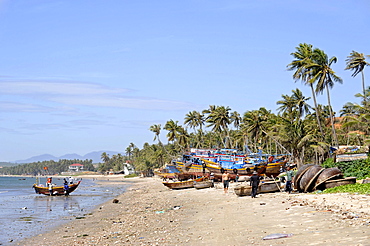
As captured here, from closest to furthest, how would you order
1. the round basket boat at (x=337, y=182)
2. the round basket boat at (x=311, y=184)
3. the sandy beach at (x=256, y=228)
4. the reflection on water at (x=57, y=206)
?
the sandy beach at (x=256, y=228), the round basket boat at (x=337, y=182), the round basket boat at (x=311, y=184), the reflection on water at (x=57, y=206)

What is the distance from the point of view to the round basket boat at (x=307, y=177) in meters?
22.0

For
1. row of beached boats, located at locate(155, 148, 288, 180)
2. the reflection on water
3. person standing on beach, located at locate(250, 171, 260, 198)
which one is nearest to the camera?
person standing on beach, located at locate(250, 171, 260, 198)

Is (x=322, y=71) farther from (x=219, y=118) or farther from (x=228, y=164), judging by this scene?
(x=219, y=118)

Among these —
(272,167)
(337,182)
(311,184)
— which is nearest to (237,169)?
(272,167)

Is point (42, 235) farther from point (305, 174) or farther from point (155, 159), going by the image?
point (155, 159)

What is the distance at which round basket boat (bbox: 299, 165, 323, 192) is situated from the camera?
72.2 ft

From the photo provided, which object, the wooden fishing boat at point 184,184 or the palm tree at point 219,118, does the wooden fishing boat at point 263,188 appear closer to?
the wooden fishing boat at point 184,184

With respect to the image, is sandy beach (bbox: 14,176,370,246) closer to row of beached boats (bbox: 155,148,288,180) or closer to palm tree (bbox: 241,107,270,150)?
row of beached boats (bbox: 155,148,288,180)

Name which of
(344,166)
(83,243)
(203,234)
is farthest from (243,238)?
(344,166)

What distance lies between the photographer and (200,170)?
55594mm

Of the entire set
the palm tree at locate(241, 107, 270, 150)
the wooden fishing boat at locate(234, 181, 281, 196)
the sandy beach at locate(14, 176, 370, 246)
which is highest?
the palm tree at locate(241, 107, 270, 150)

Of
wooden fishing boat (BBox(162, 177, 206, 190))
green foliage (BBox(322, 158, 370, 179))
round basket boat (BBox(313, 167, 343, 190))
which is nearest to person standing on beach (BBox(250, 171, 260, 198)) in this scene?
round basket boat (BBox(313, 167, 343, 190))

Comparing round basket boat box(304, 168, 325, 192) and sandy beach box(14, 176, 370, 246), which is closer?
sandy beach box(14, 176, 370, 246)

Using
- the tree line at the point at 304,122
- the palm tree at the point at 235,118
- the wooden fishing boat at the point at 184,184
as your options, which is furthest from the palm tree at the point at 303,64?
the palm tree at the point at 235,118
